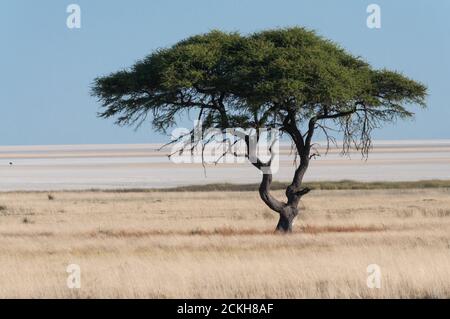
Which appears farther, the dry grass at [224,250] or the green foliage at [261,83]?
the green foliage at [261,83]

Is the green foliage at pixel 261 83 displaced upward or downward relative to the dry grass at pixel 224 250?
upward

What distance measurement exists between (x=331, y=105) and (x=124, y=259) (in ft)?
36.8

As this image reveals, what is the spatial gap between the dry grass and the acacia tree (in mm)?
3492

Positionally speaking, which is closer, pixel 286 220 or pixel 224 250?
pixel 224 250

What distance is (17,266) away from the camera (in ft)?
80.7

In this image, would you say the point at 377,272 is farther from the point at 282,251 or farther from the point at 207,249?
the point at 207,249

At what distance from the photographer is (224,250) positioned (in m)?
28.3

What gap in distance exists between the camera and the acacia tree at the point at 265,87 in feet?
108

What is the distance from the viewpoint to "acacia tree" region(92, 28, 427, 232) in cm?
3303

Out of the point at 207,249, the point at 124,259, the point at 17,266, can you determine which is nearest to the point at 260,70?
the point at 207,249

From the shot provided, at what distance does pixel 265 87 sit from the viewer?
32.3 meters

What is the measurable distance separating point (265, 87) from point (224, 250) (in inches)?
250

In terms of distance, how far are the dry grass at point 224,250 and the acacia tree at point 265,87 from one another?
11.5 ft

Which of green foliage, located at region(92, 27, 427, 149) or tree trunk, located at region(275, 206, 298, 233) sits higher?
green foliage, located at region(92, 27, 427, 149)
